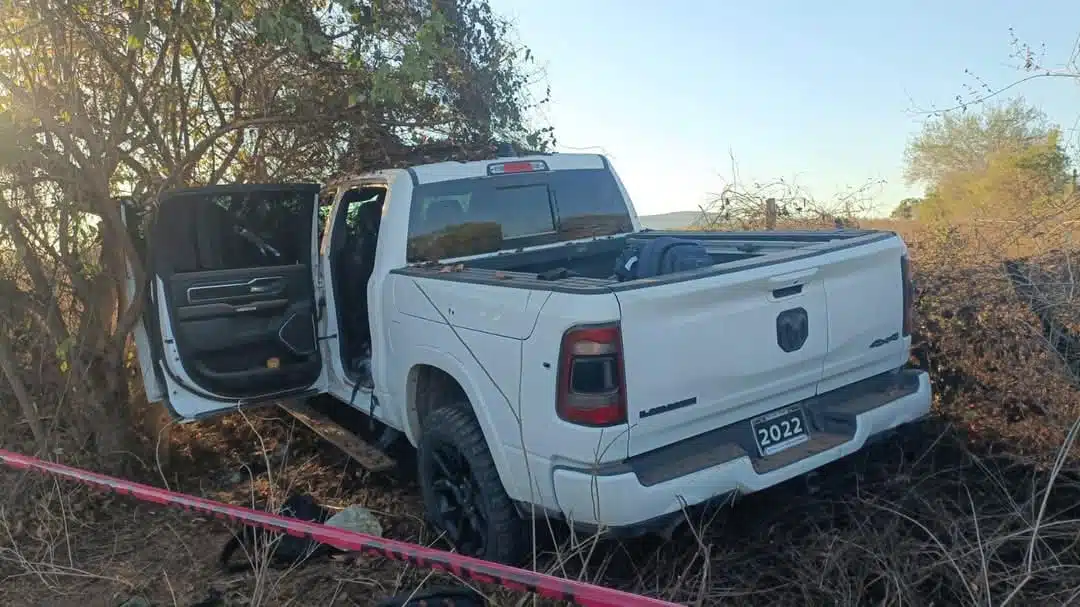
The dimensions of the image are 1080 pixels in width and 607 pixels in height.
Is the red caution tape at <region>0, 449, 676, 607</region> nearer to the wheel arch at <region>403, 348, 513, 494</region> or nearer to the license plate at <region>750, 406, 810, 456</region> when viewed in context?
the wheel arch at <region>403, 348, 513, 494</region>

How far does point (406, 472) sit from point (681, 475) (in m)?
2.60

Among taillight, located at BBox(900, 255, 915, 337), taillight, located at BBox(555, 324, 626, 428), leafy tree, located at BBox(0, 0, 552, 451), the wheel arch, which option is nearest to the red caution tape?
the wheel arch

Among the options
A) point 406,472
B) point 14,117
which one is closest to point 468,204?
point 406,472

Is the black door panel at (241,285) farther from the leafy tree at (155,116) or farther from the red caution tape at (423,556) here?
the red caution tape at (423,556)

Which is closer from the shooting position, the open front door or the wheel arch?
the wheel arch

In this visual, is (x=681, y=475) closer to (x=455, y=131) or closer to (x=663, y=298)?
(x=663, y=298)

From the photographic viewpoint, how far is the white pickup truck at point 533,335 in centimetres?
301

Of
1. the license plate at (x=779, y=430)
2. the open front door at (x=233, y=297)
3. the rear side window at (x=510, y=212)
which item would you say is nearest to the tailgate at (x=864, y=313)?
the license plate at (x=779, y=430)

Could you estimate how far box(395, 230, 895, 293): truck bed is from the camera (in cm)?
321

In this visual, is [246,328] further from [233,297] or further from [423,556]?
[423,556]

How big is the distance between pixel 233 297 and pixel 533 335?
107 inches

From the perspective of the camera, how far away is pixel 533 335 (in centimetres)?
311

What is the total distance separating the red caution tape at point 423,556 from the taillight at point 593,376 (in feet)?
1.97

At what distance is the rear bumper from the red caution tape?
31 centimetres
